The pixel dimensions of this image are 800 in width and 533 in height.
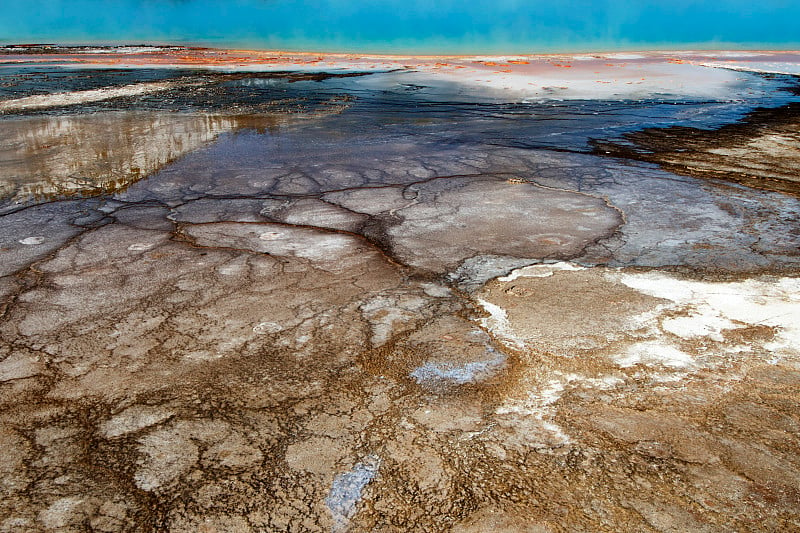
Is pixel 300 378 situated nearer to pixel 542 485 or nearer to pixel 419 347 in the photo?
pixel 419 347

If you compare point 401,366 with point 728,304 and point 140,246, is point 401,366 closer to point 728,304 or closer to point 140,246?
point 728,304

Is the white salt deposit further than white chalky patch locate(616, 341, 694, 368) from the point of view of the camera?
Yes

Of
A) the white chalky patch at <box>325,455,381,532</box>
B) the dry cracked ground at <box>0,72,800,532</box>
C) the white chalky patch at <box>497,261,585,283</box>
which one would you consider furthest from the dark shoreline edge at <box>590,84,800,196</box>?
the white chalky patch at <box>325,455,381,532</box>

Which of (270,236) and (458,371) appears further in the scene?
(270,236)

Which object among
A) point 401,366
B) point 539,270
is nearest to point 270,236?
point 539,270

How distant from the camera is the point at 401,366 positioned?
A: 3.41m

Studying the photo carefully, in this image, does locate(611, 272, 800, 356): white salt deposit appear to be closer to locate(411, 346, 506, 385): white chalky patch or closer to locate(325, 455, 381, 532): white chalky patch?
locate(411, 346, 506, 385): white chalky patch

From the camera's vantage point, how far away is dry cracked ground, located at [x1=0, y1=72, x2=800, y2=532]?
8.01 ft

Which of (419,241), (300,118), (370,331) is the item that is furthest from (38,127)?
(370,331)

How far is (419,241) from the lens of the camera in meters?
5.41

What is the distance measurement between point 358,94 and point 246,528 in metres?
17.3

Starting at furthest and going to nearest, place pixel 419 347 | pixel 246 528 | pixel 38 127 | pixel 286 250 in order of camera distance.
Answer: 1. pixel 38 127
2. pixel 286 250
3. pixel 419 347
4. pixel 246 528

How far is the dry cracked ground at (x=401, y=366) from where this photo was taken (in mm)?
2441

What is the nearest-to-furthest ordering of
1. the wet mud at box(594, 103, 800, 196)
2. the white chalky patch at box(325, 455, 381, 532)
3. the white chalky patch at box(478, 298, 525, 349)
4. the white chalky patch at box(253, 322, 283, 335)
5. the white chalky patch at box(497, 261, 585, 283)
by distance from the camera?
the white chalky patch at box(325, 455, 381, 532) → the white chalky patch at box(478, 298, 525, 349) → the white chalky patch at box(253, 322, 283, 335) → the white chalky patch at box(497, 261, 585, 283) → the wet mud at box(594, 103, 800, 196)
